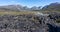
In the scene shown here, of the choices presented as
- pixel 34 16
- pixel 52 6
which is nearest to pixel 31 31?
pixel 34 16

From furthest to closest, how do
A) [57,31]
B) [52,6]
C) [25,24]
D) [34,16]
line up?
1. [52,6]
2. [34,16]
3. [25,24]
4. [57,31]

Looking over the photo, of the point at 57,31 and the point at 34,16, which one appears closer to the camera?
the point at 57,31

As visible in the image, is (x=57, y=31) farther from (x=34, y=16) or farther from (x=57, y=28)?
(x=34, y=16)

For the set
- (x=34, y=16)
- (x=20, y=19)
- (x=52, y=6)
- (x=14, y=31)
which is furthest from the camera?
(x=52, y=6)

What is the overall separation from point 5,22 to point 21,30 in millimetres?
1046

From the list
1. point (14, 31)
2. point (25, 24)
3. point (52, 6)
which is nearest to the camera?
point (14, 31)

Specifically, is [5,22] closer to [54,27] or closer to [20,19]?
[20,19]

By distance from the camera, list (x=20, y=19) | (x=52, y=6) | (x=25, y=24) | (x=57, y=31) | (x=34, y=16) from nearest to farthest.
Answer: (x=57, y=31)
(x=25, y=24)
(x=20, y=19)
(x=34, y=16)
(x=52, y=6)

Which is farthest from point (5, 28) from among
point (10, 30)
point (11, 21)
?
point (11, 21)

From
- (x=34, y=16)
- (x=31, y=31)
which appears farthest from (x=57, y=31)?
(x=34, y=16)

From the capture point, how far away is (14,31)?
6.91m

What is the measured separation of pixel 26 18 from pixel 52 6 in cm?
663

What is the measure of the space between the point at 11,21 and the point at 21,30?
1.01m

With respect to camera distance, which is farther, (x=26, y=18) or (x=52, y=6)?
(x=52, y=6)
